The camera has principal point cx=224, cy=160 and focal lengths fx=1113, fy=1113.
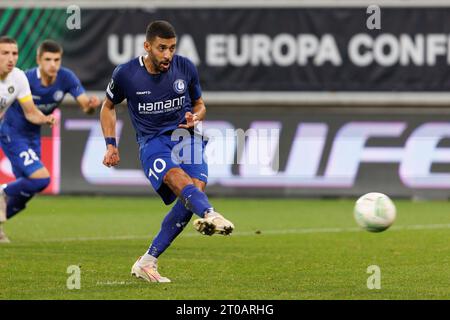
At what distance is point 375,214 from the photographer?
971 centimetres

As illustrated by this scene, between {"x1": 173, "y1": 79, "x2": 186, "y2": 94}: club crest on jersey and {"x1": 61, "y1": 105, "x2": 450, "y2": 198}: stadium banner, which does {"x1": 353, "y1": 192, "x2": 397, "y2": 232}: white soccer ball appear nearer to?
{"x1": 173, "y1": 79, "x2": 186, "y2": 94}: club crest on jersey

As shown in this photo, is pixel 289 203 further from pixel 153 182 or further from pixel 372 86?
pixel 153 182

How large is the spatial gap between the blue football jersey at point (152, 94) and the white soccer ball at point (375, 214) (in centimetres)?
176

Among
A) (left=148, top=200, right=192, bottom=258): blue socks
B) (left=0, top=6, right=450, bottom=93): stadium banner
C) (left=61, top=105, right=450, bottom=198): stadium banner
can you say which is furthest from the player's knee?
(left=0, top=6, right=450, bottom=93): stadium banner

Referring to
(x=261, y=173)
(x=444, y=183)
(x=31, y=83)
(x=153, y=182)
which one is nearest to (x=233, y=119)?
(x=261, y=173)

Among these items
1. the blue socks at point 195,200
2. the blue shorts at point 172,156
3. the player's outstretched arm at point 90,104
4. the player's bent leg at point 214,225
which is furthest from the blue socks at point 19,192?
the player's bent leg at point 214,225

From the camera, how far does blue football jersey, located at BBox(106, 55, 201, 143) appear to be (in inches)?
381

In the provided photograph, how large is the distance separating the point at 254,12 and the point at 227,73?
135cm

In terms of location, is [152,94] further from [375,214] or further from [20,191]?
[20,191]

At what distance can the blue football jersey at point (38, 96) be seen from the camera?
567 inches

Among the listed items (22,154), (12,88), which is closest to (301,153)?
(22,154)

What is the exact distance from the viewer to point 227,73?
22.8 meters

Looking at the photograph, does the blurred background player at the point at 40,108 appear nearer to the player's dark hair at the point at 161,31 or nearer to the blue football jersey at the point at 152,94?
the blue football jersey at the point at 152,94

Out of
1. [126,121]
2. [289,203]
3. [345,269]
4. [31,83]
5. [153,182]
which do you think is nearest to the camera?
[153,182]
